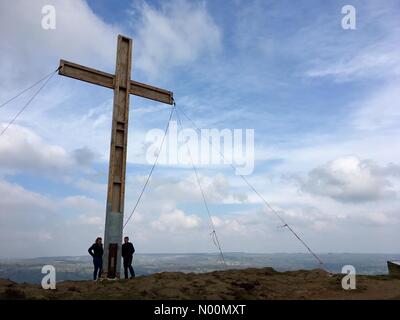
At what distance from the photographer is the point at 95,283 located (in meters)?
12.6

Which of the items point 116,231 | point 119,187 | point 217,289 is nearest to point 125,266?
→ point 116,231

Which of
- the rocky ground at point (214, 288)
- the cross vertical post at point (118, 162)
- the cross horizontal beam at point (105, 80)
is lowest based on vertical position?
the rocky ground at point (214, 288)

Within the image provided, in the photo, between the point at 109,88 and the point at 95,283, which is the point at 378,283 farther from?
the point at 109,88

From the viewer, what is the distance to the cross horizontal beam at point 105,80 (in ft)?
50.2

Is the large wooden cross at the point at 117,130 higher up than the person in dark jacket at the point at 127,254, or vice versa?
the large wooden cross at the point at 117,130

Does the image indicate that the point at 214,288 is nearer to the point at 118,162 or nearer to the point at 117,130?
the point at 118,162

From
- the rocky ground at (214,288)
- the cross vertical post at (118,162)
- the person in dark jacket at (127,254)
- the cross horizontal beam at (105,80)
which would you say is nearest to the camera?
the rocky ground at (214,288)

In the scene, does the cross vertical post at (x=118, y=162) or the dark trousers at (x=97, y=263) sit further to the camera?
the dark trousers at (x=97, y=263)

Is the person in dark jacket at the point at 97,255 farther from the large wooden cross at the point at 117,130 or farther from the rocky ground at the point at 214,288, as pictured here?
the rocky ground at the point at 214,288

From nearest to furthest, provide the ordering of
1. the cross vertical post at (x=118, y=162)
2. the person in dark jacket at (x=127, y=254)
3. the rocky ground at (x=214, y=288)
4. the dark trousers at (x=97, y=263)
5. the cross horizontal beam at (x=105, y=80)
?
1. the rocky ground at (x=214, y=288)
2. the cross vertical post at (x=118, y=162)
3. the dark trousers at (x=97, y=263)
4. the cross horizontal beam at (x=105, y=80)
5. the person in dark jacket at (x=127, y=254)

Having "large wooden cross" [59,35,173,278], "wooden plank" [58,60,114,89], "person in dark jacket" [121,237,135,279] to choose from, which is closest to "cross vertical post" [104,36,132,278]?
"large wooden cross" [59,35,173,278]

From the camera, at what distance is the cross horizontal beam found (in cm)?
1529

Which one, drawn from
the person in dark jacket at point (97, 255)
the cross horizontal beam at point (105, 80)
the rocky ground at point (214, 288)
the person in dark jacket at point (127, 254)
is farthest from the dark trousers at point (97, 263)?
the cross horizontal beam at point (105, 80)
